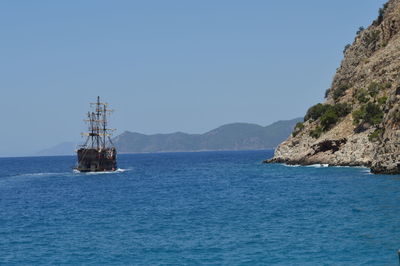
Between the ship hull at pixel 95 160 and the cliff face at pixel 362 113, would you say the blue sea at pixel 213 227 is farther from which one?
the ship hull at pixel 95 160

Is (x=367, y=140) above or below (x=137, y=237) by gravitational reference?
above

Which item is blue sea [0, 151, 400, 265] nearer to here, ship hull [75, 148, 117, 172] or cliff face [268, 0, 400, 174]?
cliff face [268, 0, 400, 174]

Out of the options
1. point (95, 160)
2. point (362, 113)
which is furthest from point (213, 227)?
point (95, 160)

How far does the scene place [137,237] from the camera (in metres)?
37.9

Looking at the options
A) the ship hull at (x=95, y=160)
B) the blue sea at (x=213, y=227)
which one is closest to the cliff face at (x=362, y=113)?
the blue sea at (x=213, y=227)

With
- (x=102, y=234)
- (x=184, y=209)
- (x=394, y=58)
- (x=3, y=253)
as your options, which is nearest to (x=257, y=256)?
(x=102, y=234)

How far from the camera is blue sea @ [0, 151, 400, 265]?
31.8 m

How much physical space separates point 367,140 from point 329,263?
7113 centimetres

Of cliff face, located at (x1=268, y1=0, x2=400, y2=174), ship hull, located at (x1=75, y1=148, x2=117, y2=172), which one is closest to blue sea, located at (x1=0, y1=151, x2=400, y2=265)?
cliff face, located at (x1=268, y1=0, x2=400, y2=174)

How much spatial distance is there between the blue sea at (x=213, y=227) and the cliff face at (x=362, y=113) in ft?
38.2

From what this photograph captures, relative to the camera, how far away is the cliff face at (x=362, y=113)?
78.4 meters

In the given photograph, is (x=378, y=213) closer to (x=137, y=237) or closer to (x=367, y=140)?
(x=137, y=237)

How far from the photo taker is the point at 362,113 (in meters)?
107

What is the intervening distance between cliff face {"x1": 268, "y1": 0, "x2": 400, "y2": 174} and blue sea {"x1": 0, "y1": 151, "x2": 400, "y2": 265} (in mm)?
11657
